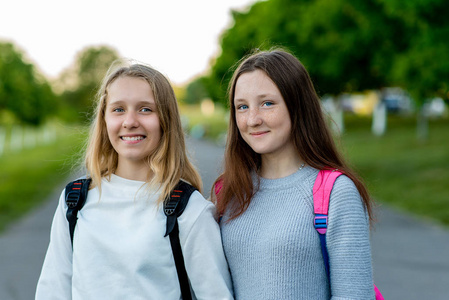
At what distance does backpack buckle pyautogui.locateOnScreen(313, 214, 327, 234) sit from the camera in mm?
2033

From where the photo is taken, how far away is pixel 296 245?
6.79 feet

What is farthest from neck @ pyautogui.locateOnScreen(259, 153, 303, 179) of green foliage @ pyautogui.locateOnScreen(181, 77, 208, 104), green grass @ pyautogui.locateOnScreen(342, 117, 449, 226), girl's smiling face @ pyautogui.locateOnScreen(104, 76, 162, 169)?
green foliage @ pyautogui.locateOnScreen(181, 77, 208, 104)

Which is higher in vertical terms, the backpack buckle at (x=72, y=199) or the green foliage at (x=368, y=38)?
the green foliage at (x=368, y=38)

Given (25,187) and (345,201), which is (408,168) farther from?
(345,201)

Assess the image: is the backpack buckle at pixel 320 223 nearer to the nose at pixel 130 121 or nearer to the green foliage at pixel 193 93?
the nose at pixel 130 121

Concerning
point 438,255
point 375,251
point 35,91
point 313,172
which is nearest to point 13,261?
point 375,251

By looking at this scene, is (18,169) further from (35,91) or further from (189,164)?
(189,164)

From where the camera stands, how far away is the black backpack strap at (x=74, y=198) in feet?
7.45

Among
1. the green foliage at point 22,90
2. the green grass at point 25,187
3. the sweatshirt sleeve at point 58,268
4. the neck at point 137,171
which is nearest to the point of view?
the sweatshirt sleeve at point 58,268

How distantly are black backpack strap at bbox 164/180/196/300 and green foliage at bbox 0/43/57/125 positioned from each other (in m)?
14.7

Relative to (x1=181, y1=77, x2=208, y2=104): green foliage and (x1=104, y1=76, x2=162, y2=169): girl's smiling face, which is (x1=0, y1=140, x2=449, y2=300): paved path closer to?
(x1=104, y1=76, x2=162, y2=169): girl's smiling face

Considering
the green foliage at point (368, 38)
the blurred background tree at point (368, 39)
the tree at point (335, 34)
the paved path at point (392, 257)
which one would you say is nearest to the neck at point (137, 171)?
the paved path at point (392, 257)

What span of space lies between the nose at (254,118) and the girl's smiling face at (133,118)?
386mm

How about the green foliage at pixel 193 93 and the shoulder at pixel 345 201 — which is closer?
the shoulder at pixel 345 201
